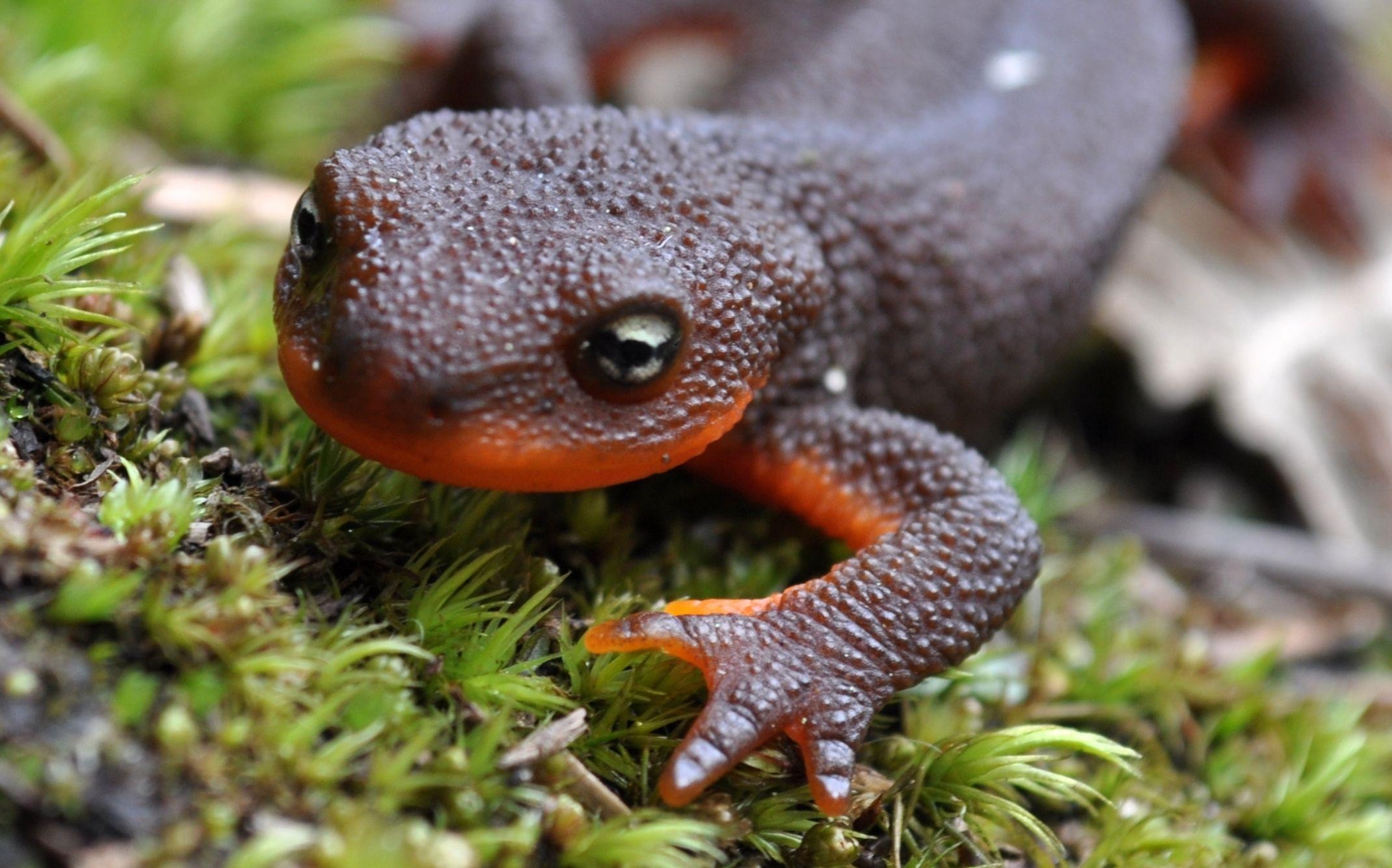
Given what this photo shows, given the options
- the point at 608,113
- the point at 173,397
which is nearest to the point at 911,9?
the point at 608,113

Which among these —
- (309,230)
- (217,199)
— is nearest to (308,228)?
(309,230)

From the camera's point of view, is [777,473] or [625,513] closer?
[625,513]

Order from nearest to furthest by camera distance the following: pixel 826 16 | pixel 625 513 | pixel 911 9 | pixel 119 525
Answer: pixel 119 525 → pixel 625 513 → pixel 911 9 → pixel 826 16

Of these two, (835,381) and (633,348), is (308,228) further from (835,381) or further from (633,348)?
(835,381)

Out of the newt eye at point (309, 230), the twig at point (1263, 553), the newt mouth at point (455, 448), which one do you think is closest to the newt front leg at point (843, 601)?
the newt mouth at point (455, 448)

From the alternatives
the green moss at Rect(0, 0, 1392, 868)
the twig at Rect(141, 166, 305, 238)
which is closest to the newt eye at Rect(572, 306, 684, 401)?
the green moss at Rect(0, 0, 1392, 868)

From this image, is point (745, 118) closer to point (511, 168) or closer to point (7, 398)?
point (511, 168)

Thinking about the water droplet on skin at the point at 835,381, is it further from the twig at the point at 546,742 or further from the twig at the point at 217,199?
the twig at the point at 217,199
